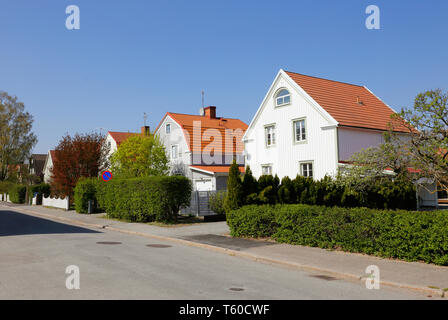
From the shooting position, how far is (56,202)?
38.3 m

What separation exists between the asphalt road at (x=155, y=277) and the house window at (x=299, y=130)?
14.9m

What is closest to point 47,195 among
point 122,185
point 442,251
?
point 122,185

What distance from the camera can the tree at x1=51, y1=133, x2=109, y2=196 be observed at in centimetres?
3219

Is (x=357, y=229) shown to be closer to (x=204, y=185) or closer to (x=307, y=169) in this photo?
(x=307, y=169)

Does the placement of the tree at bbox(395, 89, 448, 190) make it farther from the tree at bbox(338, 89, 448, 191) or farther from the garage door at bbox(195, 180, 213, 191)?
the garage door at bbox(195, 180, 213, 191)

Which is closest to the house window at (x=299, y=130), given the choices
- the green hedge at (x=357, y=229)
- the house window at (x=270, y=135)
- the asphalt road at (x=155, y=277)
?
the house window at (x=270, y=135)

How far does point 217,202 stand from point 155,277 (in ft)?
50.9

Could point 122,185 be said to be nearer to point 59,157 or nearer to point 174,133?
point 59,157

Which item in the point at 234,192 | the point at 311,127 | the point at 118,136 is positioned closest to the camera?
the point at 234,192

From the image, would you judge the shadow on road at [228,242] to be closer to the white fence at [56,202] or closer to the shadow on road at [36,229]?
the shadow on road at [36,229]

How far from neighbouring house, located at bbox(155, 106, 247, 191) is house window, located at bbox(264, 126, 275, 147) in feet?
18.5

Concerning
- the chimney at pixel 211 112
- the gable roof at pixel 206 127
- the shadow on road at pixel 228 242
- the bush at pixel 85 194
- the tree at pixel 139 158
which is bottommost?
the shadow on road at pixel 228 242

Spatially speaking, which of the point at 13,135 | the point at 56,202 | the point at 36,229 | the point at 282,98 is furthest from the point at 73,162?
the point at 13,135

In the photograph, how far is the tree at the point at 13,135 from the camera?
204ft
